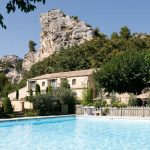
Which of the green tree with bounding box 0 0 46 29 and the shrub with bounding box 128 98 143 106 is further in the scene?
the shrub with bounding box 128 98 143 106

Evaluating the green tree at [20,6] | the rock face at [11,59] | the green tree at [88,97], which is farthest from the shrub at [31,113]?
the rock face at [11,59]

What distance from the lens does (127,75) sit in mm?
45219

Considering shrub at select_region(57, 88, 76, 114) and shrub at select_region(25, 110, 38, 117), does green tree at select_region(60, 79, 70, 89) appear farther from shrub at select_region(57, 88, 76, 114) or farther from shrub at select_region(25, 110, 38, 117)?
shrub at select_region(25, 110, 38, 117)

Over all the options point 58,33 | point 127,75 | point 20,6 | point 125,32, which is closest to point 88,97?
point 127,75

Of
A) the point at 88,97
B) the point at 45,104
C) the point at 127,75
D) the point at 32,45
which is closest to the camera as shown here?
the point at 45,104

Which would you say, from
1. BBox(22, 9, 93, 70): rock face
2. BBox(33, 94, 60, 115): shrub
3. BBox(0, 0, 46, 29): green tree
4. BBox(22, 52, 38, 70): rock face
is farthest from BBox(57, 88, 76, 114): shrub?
BBox(22, 52, 38, 70): rock face

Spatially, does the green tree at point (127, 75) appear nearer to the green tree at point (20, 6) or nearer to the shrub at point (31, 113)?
the shrub at point (31, 113)

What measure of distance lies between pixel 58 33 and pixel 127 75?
221ft

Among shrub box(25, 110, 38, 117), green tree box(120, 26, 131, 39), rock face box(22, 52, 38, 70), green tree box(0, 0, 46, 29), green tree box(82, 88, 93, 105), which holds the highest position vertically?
green tree box(120, 26, 131, 39)

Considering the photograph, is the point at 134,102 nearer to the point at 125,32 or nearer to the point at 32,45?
the point at 125,32

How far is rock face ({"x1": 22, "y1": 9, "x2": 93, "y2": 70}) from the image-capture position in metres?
105

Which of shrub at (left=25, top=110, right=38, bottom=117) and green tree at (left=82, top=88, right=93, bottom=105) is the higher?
green tree at (left=82, top=88, right=93, bottom=105)

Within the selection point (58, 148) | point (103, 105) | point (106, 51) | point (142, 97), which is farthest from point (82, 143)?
point (106, 51)

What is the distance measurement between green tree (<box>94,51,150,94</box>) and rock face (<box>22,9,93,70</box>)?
53.6 meters
